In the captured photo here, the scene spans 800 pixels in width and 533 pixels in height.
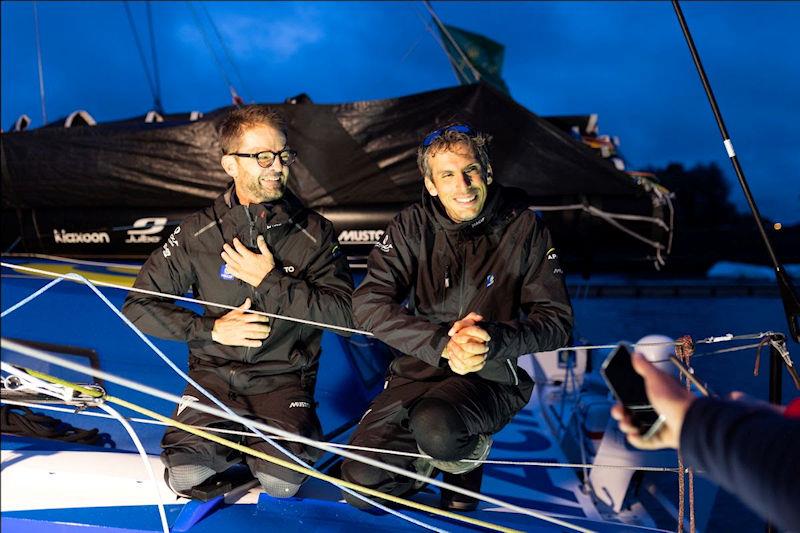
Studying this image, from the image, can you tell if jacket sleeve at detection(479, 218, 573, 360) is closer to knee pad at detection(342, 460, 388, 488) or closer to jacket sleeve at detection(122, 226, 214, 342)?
knee pad at detection(342, 460, 388, 488)

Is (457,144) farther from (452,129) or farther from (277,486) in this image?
(277,486)

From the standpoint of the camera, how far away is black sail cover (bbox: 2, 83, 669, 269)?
438 centimetres

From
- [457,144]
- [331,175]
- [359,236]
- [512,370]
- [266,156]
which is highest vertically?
[331,175]

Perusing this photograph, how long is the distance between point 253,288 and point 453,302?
77cm

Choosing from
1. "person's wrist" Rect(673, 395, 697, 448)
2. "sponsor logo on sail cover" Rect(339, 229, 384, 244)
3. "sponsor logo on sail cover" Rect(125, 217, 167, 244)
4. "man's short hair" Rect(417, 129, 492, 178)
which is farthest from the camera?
"sponsor logo on sail cover" Rect(125, 217, 167, 244)

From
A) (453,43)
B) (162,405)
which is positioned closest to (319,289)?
(162,405)

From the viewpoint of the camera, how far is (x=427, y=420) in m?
2.19

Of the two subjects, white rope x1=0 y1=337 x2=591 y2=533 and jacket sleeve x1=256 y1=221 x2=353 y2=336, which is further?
jacket sleeve x1=256 y1=221 x2=353 y2=336

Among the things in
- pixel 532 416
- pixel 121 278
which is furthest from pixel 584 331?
pixel 121 278

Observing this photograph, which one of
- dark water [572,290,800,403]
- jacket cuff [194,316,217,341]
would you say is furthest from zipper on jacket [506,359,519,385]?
dark water [572,290,800,403]

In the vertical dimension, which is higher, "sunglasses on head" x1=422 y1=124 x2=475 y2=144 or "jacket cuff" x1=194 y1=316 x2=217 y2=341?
"sunglasses on head" x1=422 y1=124 x2=475 y2=144

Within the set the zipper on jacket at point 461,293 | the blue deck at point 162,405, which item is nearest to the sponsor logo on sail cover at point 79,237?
the blue deck at point 162,405

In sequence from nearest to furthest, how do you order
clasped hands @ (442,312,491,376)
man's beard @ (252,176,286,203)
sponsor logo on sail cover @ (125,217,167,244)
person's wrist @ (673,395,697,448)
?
person's wrist @ (673,395,697,448)
clasped hands @ (442,312,491,376)
man's beard @ (252,176,286,203)
sponsor logo on sail cover @ (125,217,167,244)

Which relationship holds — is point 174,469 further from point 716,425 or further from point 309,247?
point 716,425
